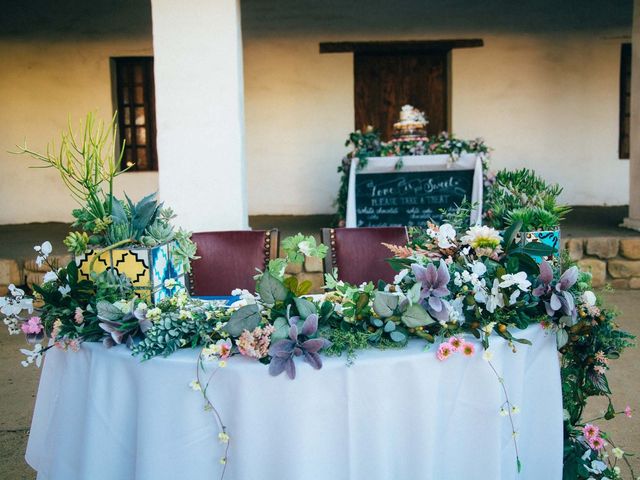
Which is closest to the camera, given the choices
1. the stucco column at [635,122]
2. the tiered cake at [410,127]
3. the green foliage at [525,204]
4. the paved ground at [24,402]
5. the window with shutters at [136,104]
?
the green foliage at [525,204]

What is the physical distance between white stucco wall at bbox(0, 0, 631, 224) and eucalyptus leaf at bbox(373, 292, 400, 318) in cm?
554

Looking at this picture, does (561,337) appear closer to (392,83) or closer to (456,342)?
(456,342)

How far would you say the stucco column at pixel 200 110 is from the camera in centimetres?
400

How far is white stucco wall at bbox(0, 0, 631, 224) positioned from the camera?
22.2ft

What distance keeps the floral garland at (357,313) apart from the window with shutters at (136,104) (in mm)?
5432

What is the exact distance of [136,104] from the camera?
6.92 m

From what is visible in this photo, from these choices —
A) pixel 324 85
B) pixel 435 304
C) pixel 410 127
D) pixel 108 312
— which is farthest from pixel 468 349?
pixel 324 85

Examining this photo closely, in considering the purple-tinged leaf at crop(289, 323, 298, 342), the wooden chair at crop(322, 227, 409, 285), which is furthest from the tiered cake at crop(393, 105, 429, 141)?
the purple-tinged leaf at crop(289, 323, 298, 342)

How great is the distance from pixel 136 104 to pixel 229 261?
4575 millimetres

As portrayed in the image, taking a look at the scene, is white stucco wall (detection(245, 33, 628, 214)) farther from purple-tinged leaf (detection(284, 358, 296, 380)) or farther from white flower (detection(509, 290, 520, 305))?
purple-tinged leaf (detection(284, 358, 296, 380))

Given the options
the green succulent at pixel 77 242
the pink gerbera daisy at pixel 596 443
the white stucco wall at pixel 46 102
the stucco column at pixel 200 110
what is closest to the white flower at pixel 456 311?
the pink gerbera daisy at pixel 596 443

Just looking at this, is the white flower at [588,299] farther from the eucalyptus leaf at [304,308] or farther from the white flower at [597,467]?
the eucalyptus leaf at [304,308]

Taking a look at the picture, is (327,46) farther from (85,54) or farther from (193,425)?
(193,425)

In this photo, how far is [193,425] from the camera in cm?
148
